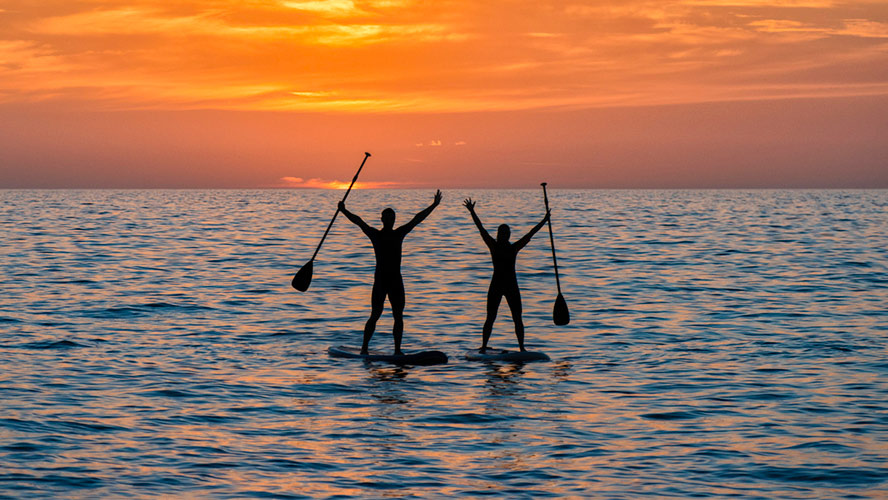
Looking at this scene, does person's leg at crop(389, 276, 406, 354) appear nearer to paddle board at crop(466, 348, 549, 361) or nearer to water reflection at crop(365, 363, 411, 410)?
water reflection at crop(365, 363, 411, 410)

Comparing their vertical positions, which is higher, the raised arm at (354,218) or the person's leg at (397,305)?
the raised arm at (354,218)

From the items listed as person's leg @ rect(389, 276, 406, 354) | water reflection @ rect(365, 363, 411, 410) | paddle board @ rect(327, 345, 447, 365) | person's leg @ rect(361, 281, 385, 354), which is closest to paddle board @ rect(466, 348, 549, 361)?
paddle board @ rect(327, 345, 447, 365)

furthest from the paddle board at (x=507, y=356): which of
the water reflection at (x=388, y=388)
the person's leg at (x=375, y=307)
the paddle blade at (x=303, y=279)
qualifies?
the paddle blade at (x=303, y=279)

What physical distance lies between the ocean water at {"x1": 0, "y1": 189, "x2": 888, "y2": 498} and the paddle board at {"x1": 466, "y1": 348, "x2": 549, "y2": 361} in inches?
7.1

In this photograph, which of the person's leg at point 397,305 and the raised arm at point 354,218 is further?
the person's leg at point 397,305

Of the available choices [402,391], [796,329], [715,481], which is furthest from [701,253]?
[715,481]

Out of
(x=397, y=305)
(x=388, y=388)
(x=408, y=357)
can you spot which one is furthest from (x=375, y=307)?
(x=388, y=388)

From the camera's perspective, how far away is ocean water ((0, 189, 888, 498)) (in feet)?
33.0

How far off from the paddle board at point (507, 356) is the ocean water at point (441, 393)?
7.1 inches

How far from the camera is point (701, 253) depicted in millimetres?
43688

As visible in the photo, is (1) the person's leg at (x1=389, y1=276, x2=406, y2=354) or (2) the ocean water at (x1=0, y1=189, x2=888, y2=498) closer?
(2) the ocean water at (x1=0, y1=189, x2=888, y2=498)

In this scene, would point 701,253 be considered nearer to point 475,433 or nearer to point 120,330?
point 120,330

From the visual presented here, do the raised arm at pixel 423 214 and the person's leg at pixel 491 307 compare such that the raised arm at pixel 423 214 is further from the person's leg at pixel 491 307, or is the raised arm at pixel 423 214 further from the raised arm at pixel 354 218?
the person's leg at pixel 491 307

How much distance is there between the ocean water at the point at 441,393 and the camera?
10.1 m
